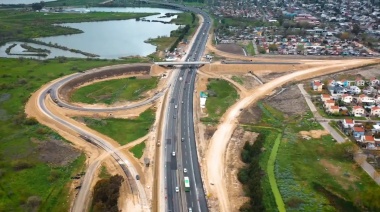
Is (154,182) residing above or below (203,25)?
below

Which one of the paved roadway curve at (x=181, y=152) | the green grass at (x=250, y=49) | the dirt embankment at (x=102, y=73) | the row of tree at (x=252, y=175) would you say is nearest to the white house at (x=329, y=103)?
the row of tree at (x=252, y=175)

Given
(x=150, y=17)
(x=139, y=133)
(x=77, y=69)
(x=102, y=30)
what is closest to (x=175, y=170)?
(x=139, y=133)

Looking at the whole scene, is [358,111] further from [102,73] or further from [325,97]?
[102,73]

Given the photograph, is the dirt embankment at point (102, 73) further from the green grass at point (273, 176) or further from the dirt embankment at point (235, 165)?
the green grass at point (273, 176)

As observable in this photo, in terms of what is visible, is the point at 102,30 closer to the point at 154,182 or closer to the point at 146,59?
the point at 146,59

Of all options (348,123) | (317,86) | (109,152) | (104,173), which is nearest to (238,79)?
(317,86)

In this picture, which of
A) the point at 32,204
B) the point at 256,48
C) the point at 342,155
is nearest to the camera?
the point at 32,204

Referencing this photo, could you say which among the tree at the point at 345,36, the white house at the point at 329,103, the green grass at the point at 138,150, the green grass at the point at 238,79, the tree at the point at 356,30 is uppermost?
the tree at the point at 356,30
